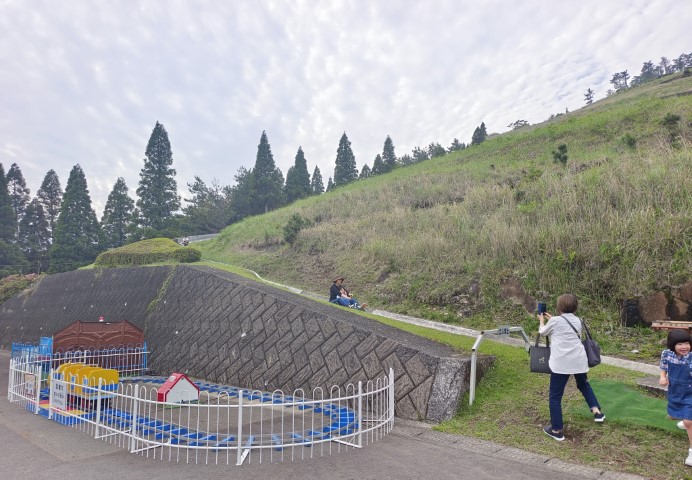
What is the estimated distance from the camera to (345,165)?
4681 centimetres

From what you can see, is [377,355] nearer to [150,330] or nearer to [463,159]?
[150,330]

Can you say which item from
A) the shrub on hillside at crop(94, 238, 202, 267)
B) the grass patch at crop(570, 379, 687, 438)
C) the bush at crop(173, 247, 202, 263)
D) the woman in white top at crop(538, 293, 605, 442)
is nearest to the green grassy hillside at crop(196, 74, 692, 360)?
the grass patch at crop(570, 379, 687, 438)

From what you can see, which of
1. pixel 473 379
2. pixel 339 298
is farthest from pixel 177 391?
pixel 339 298

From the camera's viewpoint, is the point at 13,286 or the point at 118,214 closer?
the point at 13,286

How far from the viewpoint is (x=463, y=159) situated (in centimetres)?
2625

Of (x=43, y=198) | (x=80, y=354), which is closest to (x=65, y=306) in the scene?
(x=80, y=354)

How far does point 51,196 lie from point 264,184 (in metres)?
24.2

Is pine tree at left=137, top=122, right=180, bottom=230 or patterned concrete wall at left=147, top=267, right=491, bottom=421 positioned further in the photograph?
pine tree at left=137, top=122, right=180, bottom=230

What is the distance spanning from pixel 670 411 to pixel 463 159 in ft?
77.5

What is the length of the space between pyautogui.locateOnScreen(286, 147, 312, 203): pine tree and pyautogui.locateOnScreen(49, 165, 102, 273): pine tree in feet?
59.0

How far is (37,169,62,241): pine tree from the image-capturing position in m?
46.2

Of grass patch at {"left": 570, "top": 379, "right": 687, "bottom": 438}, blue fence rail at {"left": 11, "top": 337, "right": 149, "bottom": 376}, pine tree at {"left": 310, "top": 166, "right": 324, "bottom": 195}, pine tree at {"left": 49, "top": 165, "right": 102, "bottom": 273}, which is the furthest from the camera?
pine tree at {"left": 310, "top": 166, "right": 324, "bottom": 195}

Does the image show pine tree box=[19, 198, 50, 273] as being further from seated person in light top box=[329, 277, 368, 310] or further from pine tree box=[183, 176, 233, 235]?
seated person in light top box=[329, 277, 368, 310]

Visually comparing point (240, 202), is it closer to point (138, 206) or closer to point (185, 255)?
point (138, 206)
